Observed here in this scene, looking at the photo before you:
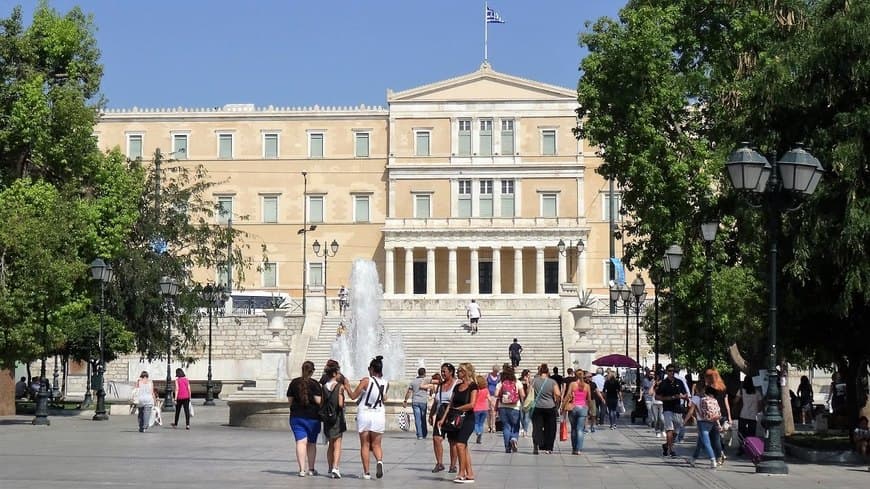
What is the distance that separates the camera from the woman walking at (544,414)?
22875 millimetres

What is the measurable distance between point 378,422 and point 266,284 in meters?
62.6

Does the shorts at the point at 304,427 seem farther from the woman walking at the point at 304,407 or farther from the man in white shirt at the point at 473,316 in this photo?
the man in white shirt at the point at 473,316

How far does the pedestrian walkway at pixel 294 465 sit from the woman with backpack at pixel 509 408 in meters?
0.38

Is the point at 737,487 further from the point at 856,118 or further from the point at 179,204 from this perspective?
the point at 179,204

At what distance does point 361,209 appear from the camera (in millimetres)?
79438

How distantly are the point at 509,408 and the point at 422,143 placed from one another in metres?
57.0

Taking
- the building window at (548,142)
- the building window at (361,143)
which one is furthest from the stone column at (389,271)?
the building window at (548,142)

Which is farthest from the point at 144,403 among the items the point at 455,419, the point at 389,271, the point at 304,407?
the point at 389,271

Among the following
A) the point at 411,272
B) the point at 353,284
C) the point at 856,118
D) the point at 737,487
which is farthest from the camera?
the point at 411,272

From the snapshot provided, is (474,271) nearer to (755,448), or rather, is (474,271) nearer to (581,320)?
(581,320)

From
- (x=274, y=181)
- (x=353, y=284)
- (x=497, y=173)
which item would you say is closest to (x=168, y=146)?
(x=274, y=181)

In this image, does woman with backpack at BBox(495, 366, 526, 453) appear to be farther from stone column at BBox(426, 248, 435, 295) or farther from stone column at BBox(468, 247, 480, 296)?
stone column at BBox(426, 248, 435, 295)

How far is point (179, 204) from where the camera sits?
4688cm

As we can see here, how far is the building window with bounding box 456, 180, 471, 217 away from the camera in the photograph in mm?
78875
